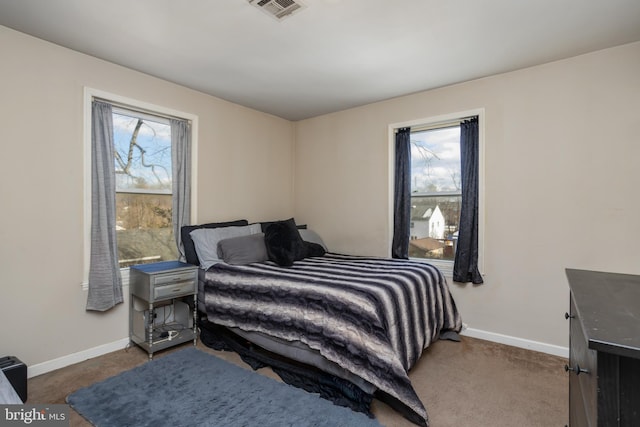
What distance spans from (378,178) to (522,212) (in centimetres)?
150

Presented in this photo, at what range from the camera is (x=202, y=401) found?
2092mm

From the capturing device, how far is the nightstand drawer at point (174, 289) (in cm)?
273

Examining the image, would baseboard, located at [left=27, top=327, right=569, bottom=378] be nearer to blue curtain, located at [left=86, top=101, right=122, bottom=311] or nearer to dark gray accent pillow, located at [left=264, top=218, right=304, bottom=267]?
blue curtain, located at [left=86, top=101, right=122, bottom=311]

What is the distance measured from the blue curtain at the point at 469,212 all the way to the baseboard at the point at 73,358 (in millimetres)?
3202

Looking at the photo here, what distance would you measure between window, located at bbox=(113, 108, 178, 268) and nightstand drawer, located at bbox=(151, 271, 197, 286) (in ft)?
1.88

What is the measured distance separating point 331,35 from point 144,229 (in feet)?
8.02

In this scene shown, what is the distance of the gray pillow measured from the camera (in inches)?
122

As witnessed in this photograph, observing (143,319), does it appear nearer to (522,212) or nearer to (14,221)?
(14,221)

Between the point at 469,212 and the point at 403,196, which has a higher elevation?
the point at 403,196

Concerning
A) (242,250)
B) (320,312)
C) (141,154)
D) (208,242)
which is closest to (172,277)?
(208,242)

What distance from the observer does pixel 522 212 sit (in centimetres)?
298

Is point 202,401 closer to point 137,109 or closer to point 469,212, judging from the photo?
point 137,109

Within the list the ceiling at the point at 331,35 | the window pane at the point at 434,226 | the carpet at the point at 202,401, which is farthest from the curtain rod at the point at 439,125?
the carpet at the point at 202,401

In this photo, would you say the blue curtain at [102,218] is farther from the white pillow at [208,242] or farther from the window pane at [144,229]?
the white pillow at [208,242]
